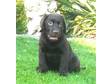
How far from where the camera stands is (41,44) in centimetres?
654

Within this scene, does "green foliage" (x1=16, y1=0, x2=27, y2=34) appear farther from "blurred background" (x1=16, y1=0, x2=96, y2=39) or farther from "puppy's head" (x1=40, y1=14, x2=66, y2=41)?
"puppy's head" (x1=40, y1=14, x2=66, y2=41)

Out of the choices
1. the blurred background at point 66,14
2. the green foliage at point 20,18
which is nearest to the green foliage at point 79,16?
the blurred background at point 66,14

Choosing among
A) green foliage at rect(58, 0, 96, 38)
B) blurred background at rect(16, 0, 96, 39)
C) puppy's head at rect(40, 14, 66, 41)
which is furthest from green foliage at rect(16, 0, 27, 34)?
green foliage at rect(58, 0, 96, 38)

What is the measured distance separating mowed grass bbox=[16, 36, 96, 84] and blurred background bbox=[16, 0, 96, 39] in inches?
2.5

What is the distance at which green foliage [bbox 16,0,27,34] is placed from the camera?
6594 mm

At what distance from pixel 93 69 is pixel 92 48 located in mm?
151

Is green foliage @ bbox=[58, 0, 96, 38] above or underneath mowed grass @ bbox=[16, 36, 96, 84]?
above

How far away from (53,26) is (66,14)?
0.70 ft

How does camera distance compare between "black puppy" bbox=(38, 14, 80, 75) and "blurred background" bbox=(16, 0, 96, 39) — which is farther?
"blurred background" bbox=(16, 0, 96, 39)

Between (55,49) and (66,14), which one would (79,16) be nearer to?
(66,14)

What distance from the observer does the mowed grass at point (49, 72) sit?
651 centimetres

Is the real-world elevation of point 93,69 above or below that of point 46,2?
below
